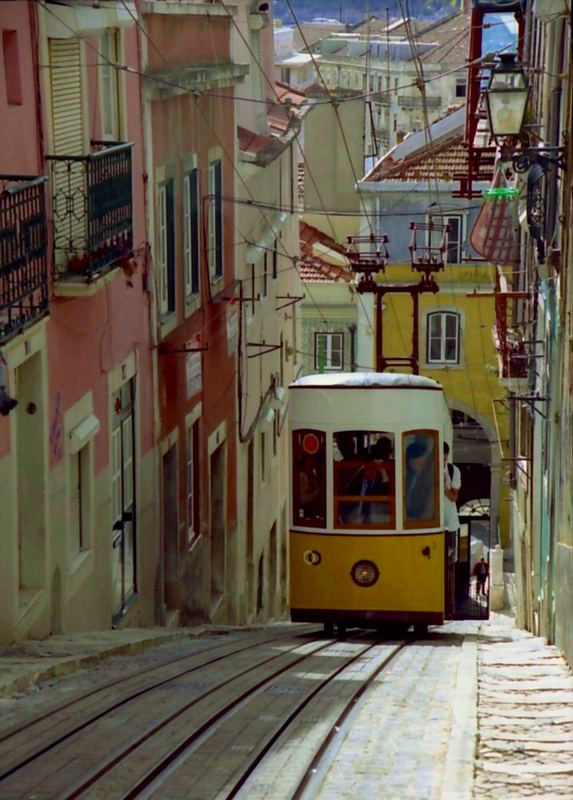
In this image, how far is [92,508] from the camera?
13875mm

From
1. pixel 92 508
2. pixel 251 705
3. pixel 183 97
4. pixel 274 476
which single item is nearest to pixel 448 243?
pixel 274 476

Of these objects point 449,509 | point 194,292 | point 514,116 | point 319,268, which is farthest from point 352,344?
point 514,116

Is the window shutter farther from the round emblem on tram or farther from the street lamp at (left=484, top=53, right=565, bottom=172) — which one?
the round emblem on tram

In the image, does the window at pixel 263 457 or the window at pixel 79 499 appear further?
the window at pixel 263 457

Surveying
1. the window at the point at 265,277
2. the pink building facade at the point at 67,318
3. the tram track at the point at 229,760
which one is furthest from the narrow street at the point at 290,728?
the window at the point at 265,277

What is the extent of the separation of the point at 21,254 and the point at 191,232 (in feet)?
28.6

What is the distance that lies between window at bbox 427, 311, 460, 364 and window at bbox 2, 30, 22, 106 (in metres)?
28.0

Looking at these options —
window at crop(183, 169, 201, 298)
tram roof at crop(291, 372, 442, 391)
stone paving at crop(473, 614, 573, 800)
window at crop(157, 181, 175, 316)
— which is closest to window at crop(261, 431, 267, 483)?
window at crop(183, 169, 201, 298)

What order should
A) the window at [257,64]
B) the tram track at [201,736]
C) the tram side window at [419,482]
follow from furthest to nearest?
the window at [257,64], the tram side window at [419,482], the tram track at [201,736]

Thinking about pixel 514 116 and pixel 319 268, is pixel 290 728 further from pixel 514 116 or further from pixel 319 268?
pixel 319 268

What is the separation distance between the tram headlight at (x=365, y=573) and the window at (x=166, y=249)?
3.43 m

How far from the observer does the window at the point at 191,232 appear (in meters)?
18.8

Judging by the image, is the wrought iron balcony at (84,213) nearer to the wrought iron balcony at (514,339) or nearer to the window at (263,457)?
the wrought iron balcony at (514,339)

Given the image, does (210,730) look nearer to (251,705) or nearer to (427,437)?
(251,705)
